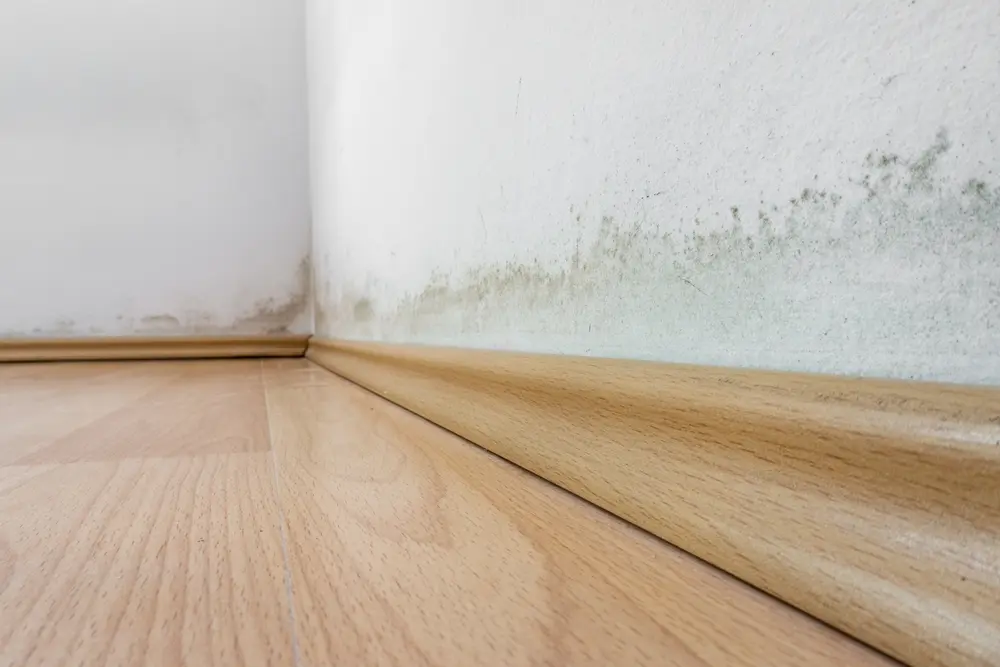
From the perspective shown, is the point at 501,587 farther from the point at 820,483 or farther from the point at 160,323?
the point at 160,323

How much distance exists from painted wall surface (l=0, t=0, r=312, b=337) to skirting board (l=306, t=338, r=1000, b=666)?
180 cm

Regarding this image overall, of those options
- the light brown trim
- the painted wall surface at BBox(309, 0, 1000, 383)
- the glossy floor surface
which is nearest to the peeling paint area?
the painted wall surface at BBox(309, 0, 1000, 383)

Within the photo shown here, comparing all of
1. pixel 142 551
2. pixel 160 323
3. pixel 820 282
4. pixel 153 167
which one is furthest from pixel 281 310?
pixel 820 282

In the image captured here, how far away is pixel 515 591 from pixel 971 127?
0.79 feet

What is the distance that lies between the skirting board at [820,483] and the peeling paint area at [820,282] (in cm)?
2

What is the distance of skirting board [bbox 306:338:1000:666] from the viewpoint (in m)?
0.21

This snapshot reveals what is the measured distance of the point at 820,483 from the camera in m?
0.26

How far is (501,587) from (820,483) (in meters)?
0.14

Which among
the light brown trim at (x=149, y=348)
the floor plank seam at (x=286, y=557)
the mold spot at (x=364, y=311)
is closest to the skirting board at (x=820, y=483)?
the floor plank seam at (x=286, y=557)

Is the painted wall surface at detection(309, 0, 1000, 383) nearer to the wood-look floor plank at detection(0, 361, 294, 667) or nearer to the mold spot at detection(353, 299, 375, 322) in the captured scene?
the wood-look floor plank at detection(0, 361, 294, 667)

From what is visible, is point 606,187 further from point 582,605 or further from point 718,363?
point 582,605

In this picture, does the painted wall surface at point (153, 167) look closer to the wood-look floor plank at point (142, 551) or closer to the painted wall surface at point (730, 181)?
the wood-look floor plank at point (142, 551)

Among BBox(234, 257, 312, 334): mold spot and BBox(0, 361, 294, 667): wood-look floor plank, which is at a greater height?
BBox(234, 257, 312, 334): mold spot

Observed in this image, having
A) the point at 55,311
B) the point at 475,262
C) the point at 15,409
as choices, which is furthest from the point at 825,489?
the point at 55,311
